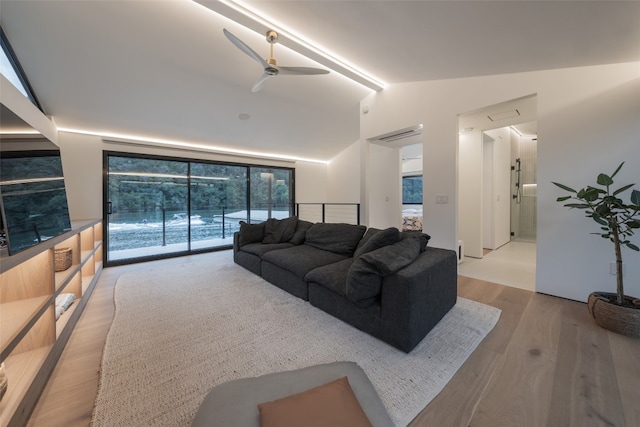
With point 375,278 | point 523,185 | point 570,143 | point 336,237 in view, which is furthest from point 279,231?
point 523,185

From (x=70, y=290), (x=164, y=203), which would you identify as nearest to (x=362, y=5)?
(x=70, y=290)

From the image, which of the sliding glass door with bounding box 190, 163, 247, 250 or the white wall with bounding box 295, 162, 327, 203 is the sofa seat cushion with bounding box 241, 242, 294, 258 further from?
the white wall with bounding box 295, 162, 327, 203

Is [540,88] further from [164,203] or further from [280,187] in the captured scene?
[164,203]

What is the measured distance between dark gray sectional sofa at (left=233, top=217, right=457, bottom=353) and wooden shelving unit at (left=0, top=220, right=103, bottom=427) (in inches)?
74.9

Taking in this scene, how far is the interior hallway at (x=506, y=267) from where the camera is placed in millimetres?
3170

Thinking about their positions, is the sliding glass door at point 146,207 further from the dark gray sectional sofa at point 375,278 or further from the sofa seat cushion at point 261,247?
the dark gray sectional sofa at point 375,278

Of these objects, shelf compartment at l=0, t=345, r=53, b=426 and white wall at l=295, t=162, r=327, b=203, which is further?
white wall at l=295, t=162, r=327, b=203

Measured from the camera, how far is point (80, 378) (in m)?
1.56

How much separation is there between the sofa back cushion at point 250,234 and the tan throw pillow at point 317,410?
9.97ft

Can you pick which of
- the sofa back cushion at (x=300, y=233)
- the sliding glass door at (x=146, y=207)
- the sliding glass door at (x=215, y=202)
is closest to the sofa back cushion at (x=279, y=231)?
the sofa back cushion at (x=300, y=233)

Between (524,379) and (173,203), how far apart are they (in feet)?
18.5

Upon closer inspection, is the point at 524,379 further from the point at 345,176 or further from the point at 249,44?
the point at 345,176

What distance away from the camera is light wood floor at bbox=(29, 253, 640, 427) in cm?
123

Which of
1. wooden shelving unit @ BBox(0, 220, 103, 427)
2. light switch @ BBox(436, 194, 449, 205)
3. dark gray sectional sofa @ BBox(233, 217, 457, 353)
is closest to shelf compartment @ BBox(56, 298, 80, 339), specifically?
wooden shelving unit @ BBox(0, 220, 103, 427)
